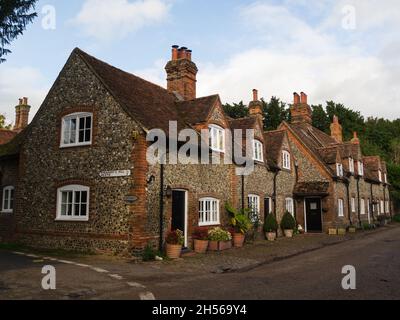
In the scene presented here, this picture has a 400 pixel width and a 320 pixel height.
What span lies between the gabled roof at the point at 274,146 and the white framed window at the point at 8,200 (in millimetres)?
14627

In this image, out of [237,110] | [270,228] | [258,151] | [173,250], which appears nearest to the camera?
[173,250]

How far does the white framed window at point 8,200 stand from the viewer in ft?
58.7

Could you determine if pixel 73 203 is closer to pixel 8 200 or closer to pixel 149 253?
pixel 149 253

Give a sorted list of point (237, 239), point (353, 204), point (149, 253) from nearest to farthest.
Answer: point (149, 253) → point (237, 239) → point (353, 204)

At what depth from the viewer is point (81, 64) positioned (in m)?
15.6

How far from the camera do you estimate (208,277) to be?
1035cm

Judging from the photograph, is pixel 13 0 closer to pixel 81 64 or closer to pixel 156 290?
pixel 81 64

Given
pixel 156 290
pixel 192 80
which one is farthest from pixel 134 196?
pixel 192 80

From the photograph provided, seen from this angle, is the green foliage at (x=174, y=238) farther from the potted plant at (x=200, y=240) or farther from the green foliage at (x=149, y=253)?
the potted plant at (x=200, y=240)

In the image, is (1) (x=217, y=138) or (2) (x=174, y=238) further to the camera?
(1) (x=217, y=138)

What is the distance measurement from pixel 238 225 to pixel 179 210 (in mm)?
4263

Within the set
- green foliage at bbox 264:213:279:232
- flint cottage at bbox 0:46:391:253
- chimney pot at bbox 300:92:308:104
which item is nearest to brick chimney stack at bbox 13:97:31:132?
flint cottage at bbox 0:46:391:253

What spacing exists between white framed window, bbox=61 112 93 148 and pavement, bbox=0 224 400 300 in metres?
4.71

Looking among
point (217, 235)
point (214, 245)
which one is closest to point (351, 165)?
point (217, 235)
